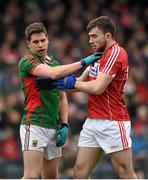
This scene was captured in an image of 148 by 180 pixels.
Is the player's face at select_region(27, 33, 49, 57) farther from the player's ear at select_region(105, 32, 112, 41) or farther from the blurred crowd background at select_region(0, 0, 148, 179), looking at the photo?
the blurred crowd background at select_region(0, 0, 148, 179)

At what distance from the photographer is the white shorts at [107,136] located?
9320 millimetres

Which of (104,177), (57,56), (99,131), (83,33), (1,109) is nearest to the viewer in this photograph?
(99,131)

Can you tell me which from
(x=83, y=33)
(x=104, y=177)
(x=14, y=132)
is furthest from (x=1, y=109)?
(x=83, y=33)

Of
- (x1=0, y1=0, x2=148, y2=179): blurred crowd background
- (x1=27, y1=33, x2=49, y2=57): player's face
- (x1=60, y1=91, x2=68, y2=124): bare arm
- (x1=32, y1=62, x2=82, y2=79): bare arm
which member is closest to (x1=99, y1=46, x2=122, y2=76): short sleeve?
(x1=32, y1=62, x2=82, y2=79): bare arm

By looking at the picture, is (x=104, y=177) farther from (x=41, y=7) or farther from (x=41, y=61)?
(x=41, y=7)

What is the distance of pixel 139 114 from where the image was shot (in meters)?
14.8

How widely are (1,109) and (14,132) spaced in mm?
520

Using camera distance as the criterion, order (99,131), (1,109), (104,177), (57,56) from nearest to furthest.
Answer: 1. (99,131)
2. (104,177)
3. (1,109)
4. (57,56)

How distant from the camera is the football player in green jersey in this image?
939cm

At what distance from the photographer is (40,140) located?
946 cm

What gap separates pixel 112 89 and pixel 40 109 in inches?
32.9

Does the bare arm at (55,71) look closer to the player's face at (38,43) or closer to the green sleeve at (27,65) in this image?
the green sleeve at (27,65)

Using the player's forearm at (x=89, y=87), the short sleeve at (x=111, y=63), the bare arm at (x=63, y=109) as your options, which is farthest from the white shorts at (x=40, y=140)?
the short sleeve at (x=111, y=63)

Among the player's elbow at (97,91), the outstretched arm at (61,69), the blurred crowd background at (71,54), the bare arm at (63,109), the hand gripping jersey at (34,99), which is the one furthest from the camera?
the blurred crowd background at (71,54)
